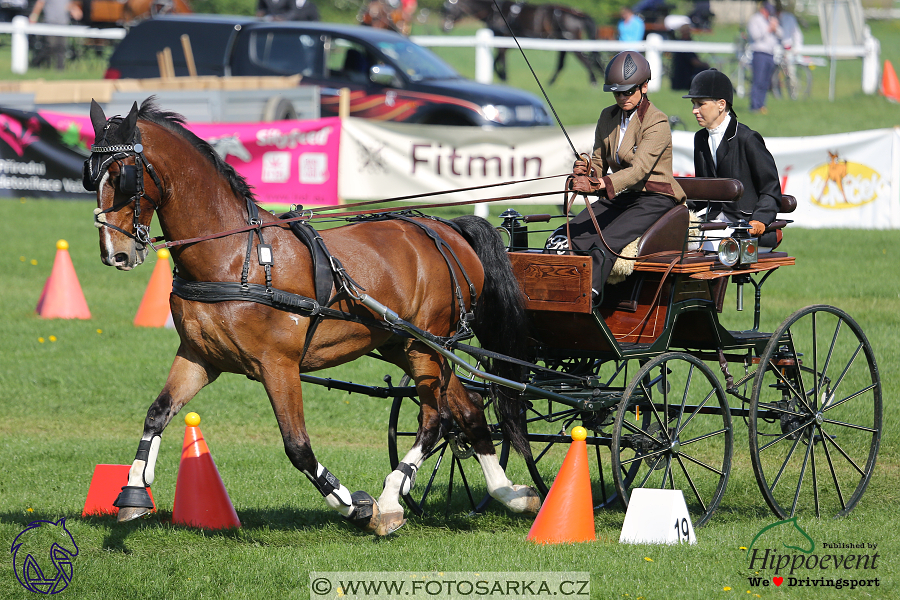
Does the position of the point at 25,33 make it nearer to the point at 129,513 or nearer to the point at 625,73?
the point at 625,73

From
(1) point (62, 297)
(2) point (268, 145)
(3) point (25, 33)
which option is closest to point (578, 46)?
(2) point (268, 145)

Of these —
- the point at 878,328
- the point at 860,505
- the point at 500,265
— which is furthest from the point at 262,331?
the point at 878,328

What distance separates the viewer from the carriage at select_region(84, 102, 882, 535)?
213 inches

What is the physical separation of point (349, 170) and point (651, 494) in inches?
412

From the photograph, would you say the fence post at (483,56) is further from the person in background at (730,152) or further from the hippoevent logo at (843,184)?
the person in background at (730,152)

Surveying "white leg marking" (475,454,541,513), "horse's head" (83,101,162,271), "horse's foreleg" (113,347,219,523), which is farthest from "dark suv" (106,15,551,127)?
"horse's head" (83,101,162,271)

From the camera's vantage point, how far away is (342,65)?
18531mm

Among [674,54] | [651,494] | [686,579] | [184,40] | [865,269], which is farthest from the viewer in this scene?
Answer: [674,54]

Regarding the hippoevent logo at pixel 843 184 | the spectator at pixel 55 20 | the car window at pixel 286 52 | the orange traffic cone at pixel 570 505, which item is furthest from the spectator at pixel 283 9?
the orange traffic cone at pixel 570 505

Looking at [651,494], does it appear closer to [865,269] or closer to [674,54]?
[865,269]

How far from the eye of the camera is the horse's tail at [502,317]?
628cm

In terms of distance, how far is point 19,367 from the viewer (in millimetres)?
9805

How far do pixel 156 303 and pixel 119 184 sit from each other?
6407mm

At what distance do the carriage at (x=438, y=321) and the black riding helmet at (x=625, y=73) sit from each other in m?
0.77
